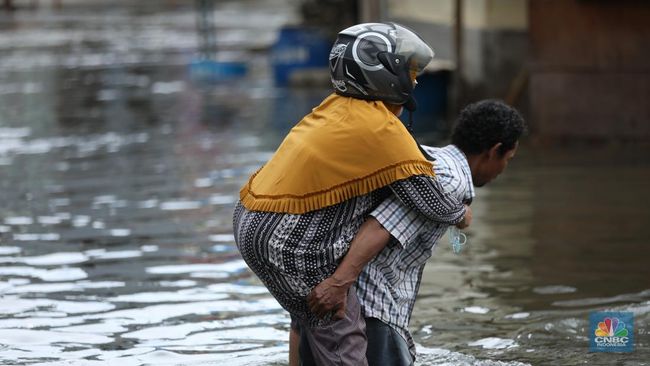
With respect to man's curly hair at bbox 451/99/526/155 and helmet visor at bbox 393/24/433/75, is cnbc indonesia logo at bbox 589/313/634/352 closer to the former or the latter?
man's curly hair at bbox 451/99/526/155

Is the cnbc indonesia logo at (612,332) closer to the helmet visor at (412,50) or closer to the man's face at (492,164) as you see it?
the man's face at (492,164)

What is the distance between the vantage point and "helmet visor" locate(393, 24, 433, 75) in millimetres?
3807

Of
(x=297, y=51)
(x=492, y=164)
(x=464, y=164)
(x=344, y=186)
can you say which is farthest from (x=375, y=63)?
(x=297, y=51)

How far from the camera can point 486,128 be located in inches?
161

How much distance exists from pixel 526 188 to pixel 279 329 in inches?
169

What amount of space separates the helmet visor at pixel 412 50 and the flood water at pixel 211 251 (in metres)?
2.15

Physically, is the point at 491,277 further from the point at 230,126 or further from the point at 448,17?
the point at 448,17

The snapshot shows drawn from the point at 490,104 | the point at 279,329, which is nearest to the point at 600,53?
the point at 279,329

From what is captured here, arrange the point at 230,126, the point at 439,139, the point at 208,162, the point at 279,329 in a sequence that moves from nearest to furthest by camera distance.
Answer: the point at 279,329 → the point at 208,162 → the point at 439,139 → the point at 230,126

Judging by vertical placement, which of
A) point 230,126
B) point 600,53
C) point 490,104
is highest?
point 490,104

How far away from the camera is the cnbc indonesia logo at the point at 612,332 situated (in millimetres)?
5844

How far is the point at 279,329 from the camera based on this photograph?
20.6 feet

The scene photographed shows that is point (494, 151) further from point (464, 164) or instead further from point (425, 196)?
point (425, 196)

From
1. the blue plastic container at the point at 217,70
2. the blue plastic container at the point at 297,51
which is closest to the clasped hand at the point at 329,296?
the blue plastic container at the point at 297,51
